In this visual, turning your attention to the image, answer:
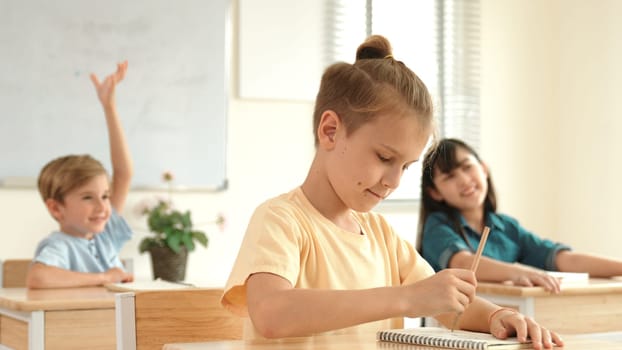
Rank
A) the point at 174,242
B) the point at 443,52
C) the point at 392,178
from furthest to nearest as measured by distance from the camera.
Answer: the point at 443,52
the point at 174,242
the point at 392,178

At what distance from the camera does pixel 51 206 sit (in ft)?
10.9

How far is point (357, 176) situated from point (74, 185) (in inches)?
78.7

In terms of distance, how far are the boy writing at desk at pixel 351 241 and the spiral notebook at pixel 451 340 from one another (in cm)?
4

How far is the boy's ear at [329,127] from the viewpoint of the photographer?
1.56 meters

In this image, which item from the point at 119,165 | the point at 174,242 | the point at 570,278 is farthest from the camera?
the point at 174,242

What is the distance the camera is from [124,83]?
4.34 meters


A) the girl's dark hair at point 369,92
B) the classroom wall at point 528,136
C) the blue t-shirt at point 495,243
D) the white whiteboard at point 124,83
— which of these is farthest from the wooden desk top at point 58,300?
the classroom wall at point 528,136

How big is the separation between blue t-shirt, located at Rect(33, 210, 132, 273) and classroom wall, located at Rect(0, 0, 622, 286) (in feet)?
2.78

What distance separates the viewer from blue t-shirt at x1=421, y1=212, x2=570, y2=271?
325cm

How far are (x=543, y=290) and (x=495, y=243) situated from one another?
2.48 ft

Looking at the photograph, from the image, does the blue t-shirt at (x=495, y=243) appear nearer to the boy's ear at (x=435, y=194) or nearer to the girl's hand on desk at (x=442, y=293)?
the boy's ear at (x=435, y=194)

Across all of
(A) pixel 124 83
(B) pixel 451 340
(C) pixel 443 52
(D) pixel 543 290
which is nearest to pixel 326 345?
(B) pixel 451 340

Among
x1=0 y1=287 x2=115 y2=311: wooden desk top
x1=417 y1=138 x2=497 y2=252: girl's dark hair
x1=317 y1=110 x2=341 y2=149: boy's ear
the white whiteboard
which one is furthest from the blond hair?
x1=317 y1=110 x2=341 y2=149: boy's ear

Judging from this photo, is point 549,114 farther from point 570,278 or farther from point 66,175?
point 66,175
